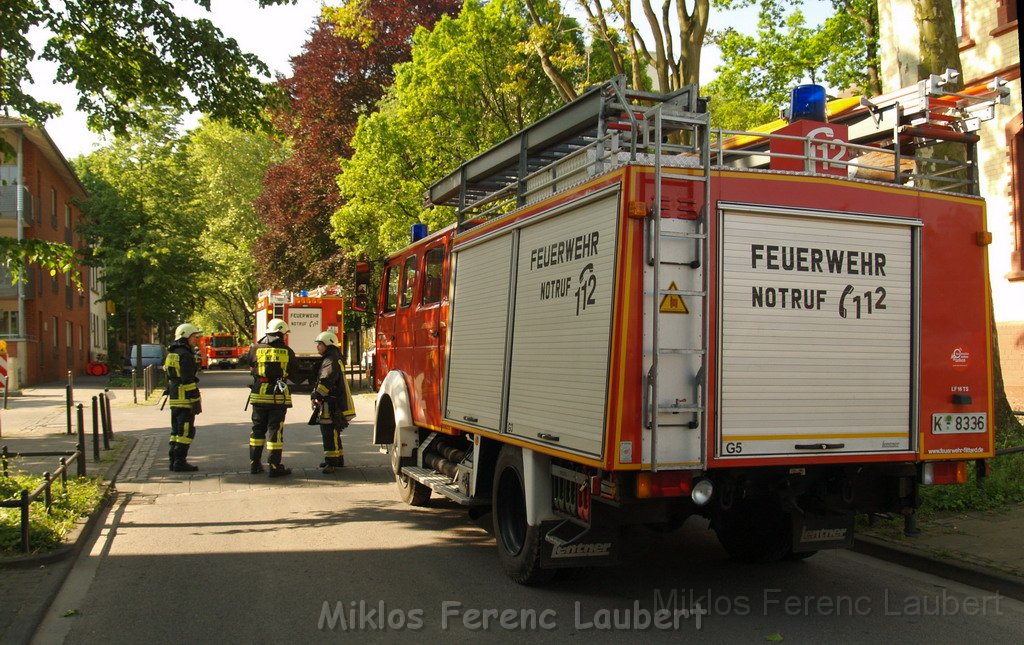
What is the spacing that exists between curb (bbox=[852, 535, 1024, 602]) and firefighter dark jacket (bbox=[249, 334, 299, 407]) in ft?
22.3

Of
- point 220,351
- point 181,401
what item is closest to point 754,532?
point 181,401

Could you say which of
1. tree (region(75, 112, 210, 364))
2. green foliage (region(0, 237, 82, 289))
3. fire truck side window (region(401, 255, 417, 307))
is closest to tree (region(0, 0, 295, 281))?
green foliage (region(0, 237, 82, 289))

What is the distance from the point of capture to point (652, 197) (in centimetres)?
514

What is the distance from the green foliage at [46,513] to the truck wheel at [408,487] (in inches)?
114

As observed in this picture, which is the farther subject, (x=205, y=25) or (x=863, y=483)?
(x=205, y=25)

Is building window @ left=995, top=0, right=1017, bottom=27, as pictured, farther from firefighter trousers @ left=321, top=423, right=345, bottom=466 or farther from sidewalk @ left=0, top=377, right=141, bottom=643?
sidewalk @ left=0, top=377, right=141, bottom=643

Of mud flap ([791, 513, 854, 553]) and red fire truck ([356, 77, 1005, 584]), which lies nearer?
red fire truck ([356, 77, 1005, 584])

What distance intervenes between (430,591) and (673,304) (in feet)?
8.50

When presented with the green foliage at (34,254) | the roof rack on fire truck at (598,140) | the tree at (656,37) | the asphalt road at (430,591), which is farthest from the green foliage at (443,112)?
the asphalt road at (430,591)

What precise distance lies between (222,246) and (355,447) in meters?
38.8

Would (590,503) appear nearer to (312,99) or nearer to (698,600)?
(698,600)

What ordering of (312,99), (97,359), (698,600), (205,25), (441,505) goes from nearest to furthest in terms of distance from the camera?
1. (698,600)
2. (441,505)
3. (205,25)
4. (312,99)
5. (97,359)

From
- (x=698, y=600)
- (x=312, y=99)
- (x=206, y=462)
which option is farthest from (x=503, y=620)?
(x=312, y=99)

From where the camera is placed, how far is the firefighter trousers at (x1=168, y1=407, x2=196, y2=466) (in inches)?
458
